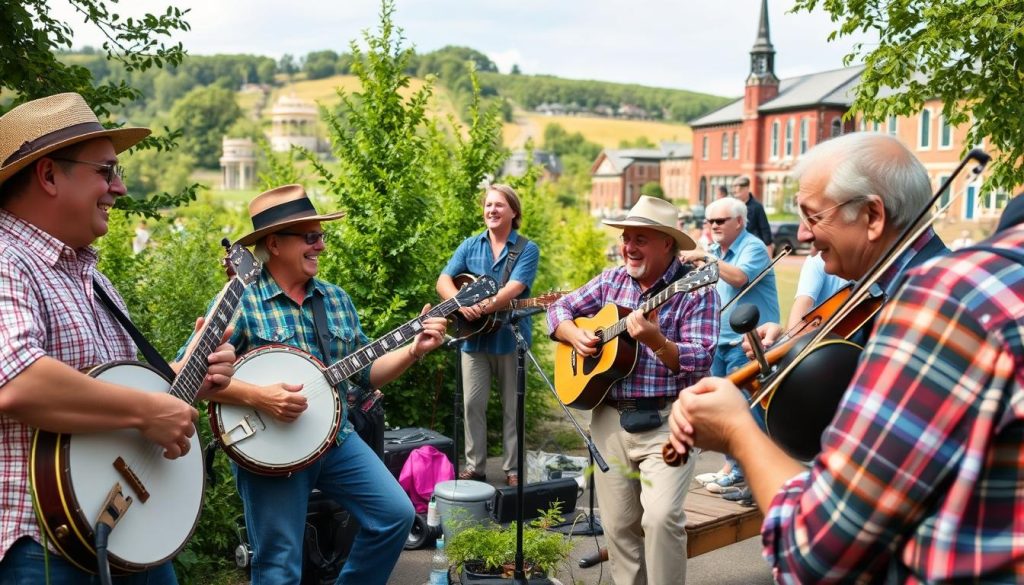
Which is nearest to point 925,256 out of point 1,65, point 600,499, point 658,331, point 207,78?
point 658,331

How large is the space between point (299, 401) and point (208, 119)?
132069 mm

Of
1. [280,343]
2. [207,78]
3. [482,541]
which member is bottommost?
[482,541]

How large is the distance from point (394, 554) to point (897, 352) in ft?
10.7

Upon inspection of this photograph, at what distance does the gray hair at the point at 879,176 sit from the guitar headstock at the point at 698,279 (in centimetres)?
188

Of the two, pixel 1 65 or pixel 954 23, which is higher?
pixel 954 23

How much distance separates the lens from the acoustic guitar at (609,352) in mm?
4371

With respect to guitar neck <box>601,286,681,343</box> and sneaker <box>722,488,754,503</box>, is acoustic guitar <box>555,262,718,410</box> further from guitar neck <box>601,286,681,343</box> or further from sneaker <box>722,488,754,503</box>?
sneaker <box>722,488,754,503</box>

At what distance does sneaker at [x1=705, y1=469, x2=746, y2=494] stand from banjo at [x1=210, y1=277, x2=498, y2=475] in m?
2.98

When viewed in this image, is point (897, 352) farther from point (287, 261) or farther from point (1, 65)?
point (1, 65)

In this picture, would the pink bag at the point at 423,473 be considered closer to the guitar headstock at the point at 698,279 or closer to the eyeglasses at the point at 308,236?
the eyeglasses at the point at 308,236

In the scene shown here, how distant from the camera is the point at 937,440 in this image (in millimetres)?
1413

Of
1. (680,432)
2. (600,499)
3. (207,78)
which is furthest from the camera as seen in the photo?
(207,78)

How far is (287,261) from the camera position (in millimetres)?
4379

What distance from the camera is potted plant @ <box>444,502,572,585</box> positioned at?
16.1 ft
